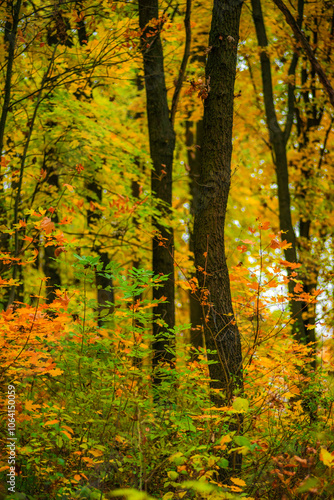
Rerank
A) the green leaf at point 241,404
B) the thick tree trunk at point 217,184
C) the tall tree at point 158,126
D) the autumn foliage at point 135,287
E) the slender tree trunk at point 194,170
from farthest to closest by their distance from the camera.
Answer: the slender tree trunk at point 194,170 → the tall tree at point 158,126 → the thick tree trunk at point 217,184 → the autumn foliage at point 135,287 → the green leaf at point 241,404

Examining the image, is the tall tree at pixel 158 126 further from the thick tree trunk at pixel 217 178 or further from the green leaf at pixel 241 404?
the green leaf at pixel 241 404

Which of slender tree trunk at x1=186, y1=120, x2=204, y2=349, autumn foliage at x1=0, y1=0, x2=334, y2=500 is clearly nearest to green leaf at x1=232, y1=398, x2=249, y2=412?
autumn foliage at x1=0, y1=0, x2=334, y2=500

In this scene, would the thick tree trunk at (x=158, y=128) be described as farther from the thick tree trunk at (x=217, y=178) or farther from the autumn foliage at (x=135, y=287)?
the thick tree trunk at (x=217, y=178)

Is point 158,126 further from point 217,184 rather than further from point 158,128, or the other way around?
point 217,184

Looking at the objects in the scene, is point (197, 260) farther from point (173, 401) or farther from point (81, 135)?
point (81, 135)

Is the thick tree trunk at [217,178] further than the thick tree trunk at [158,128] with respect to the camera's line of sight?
No

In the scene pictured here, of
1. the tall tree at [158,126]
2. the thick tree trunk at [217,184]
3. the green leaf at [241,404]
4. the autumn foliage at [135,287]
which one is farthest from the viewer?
the tall tree at [158,126]

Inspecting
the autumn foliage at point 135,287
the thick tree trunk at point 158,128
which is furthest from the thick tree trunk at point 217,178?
the thick tree trunk at point 158,128

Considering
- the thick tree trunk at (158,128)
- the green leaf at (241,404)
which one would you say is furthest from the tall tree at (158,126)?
the green leaf at (241,404)

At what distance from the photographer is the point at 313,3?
9844 mm

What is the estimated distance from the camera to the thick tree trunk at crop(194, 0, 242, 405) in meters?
4.20

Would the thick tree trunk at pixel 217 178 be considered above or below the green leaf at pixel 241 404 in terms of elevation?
above

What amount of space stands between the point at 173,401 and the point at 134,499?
2143 mm

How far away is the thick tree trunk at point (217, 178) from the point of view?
13.8 feet
